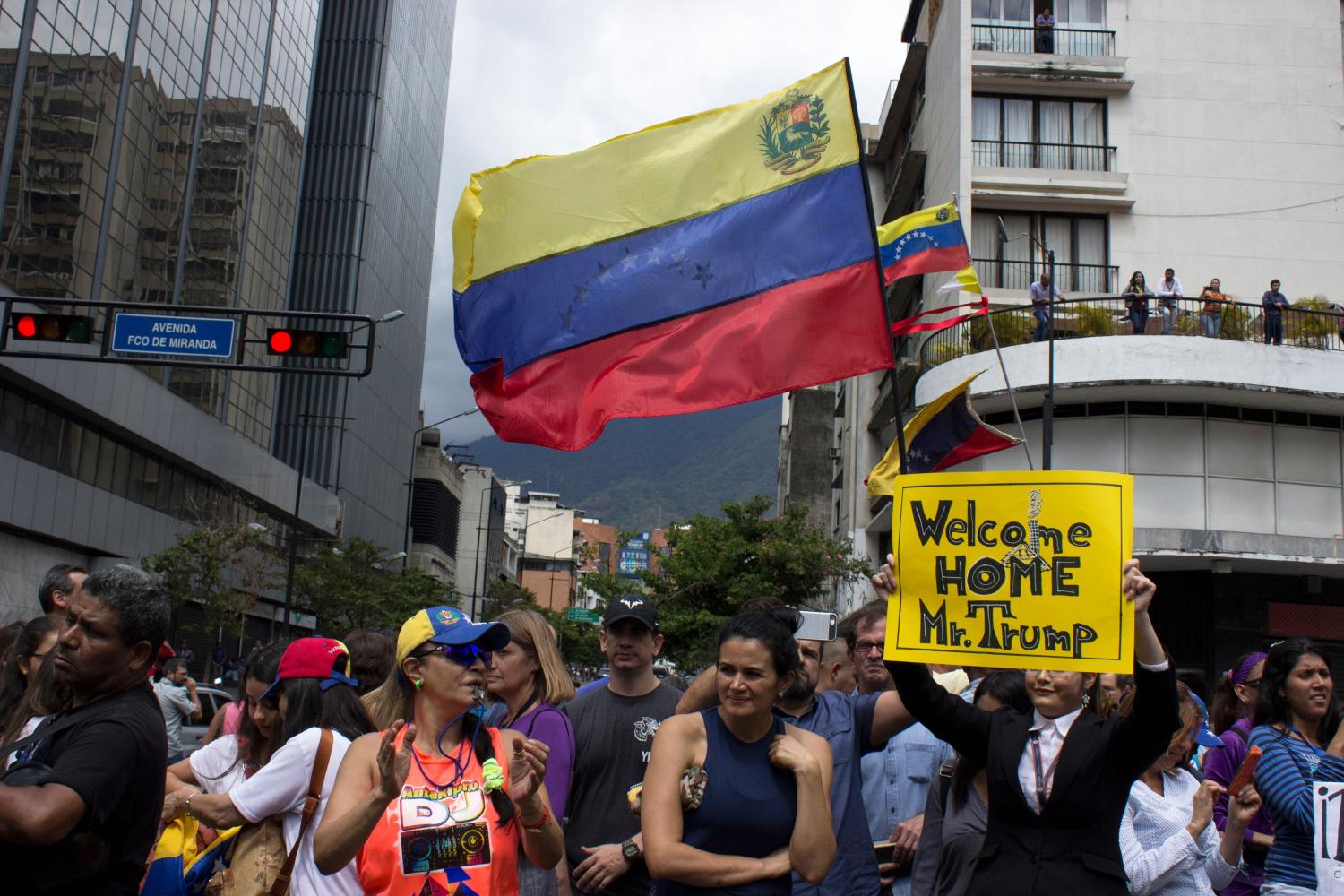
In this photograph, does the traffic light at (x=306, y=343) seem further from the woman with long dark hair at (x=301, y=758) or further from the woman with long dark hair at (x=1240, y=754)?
the woman with long dark hair at (x=301, y=758)

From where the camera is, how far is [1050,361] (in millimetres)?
20375

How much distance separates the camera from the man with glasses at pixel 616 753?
219 inches

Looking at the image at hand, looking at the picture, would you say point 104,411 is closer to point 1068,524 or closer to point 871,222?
point 871,222

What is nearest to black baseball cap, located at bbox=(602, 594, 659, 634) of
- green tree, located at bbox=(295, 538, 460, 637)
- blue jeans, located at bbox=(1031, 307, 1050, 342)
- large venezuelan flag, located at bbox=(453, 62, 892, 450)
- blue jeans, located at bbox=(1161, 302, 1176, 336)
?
large venezuelan flag, located at bbox=(453, 62, 892, 450)

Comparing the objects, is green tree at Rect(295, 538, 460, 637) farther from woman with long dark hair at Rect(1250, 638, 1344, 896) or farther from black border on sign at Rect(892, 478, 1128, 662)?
black border on sign at Rect(892, 478, 1128, 662)

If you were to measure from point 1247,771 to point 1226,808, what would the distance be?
73.5 inches

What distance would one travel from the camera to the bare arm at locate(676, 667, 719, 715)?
5.25 m

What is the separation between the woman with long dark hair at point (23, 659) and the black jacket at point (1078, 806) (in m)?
4.13

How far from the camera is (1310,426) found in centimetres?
2686

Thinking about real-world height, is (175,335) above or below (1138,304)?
below

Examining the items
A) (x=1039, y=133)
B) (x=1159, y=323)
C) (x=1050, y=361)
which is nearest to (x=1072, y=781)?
(x=1050, y=361)

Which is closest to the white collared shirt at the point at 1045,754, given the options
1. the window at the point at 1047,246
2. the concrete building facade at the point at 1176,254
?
the concrete building facade at the point at 1176,254

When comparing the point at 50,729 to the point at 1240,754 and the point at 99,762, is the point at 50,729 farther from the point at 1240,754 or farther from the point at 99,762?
the point at 1240,754

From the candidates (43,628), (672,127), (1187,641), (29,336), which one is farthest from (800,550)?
(43,628)
